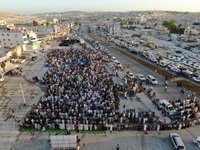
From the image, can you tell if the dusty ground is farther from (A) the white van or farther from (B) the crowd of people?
(A) the white van

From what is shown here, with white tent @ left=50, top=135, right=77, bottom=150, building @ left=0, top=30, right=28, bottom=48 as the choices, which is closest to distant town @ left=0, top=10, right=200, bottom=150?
white tent @ left=50, top=135, right=77, bottom=150

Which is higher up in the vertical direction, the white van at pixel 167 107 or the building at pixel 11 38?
the building at pixel 11 38

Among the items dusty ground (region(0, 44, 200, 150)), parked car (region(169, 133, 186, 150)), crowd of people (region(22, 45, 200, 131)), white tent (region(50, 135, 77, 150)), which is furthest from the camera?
crowd of people (region(22, 45, 200, 131))

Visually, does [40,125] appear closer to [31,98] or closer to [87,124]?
[87,124]

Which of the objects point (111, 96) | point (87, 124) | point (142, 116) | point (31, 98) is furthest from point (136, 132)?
point (31, 98)

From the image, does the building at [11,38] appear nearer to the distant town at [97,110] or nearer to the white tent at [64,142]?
the distant town at [97,110]

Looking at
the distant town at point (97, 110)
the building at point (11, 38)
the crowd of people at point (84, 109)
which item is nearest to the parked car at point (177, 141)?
the distant town at point (97, 110)
